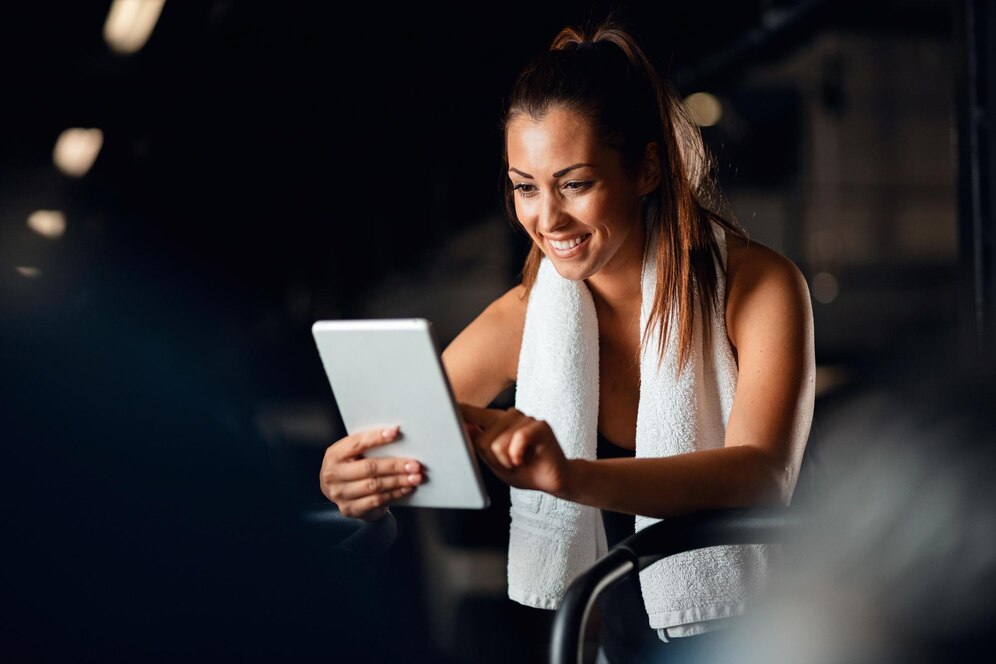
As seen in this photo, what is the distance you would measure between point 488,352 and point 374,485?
465 millimetres

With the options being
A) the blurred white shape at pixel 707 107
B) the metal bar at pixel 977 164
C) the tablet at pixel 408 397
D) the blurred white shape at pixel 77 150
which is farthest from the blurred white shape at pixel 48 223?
the blurred white shape at pixel 707 107

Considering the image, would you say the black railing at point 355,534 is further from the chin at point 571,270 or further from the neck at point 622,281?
the neck at point 622,281

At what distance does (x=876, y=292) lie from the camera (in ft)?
20.9

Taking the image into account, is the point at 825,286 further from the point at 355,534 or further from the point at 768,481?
the point at 355,534

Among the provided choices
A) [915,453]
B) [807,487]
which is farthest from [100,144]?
[915,453]

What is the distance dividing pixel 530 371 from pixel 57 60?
0.86 m

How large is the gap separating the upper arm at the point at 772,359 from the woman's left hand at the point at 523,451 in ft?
0.88

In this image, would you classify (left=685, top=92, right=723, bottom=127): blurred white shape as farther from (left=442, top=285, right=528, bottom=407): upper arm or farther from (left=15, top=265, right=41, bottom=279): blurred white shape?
(left=15, top=265, right=41, bottom=279): blurred white shape

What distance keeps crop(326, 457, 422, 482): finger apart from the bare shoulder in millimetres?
456

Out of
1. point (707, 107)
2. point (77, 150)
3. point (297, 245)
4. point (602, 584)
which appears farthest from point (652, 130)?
point (707, 107)

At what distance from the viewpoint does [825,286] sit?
18.0 ft

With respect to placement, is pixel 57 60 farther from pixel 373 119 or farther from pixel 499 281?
pixel 499 281

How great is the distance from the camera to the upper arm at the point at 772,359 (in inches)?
37.9

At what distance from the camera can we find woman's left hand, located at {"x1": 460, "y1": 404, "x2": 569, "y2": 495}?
2.52 ft
